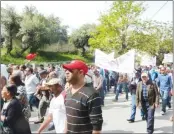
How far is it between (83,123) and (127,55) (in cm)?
805

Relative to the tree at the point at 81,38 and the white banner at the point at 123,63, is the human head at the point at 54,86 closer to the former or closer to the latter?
the white banner at the point at 123,63

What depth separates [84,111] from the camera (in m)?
3.53

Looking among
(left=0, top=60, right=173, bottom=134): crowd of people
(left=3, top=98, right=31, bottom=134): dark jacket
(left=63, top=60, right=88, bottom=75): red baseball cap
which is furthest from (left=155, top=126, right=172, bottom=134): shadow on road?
(left=63, top=60, right=88, bottom=75): red baseball cap

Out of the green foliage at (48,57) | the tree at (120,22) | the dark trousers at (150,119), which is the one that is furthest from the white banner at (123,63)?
the green foliage at (48,57)

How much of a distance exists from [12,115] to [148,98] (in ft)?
13.0

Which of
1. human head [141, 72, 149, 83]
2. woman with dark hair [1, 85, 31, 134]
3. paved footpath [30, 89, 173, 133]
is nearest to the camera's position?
woman with dark hair [1, 85, 31, 134]

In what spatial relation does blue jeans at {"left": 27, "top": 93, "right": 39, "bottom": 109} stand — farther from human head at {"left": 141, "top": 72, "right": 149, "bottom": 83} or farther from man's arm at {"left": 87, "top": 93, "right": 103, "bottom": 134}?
man's arm at {"left": 87, "top": 93, "right": 103, "bottom": 134}

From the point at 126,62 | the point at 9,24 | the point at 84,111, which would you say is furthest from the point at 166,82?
the point at 9,24

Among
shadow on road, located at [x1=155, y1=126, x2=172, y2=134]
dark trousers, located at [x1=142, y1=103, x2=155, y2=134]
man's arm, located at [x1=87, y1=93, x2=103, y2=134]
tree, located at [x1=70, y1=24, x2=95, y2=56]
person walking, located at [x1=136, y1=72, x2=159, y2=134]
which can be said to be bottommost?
shadow on road, located at [x1=155, y1=126, x2=172, y2=134]

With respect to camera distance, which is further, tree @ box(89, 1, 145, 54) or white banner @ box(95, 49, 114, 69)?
tree @ box(89, 1, 145, 54)

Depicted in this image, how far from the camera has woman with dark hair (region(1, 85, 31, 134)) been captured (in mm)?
5230

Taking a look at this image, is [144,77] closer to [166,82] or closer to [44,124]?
[166,82]

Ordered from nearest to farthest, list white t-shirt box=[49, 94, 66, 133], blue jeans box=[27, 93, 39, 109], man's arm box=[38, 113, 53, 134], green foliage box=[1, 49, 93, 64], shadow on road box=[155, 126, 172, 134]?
1. white t-shirt box=[49, 94, 66, 133]
2. man's arm box=[38, 113, 53, 134]
3. shadow on road box=[155, 126, 172, 134]
4. blue jeans box=[27, 93, 39, 109]
5. green foliage box=[1, 49, 93, 64]

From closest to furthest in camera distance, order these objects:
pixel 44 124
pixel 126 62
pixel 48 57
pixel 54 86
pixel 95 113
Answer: pixel 95 113 → pixel 44 124 → pixel 54 86 → pixel 126 62 → pixel 48 57
